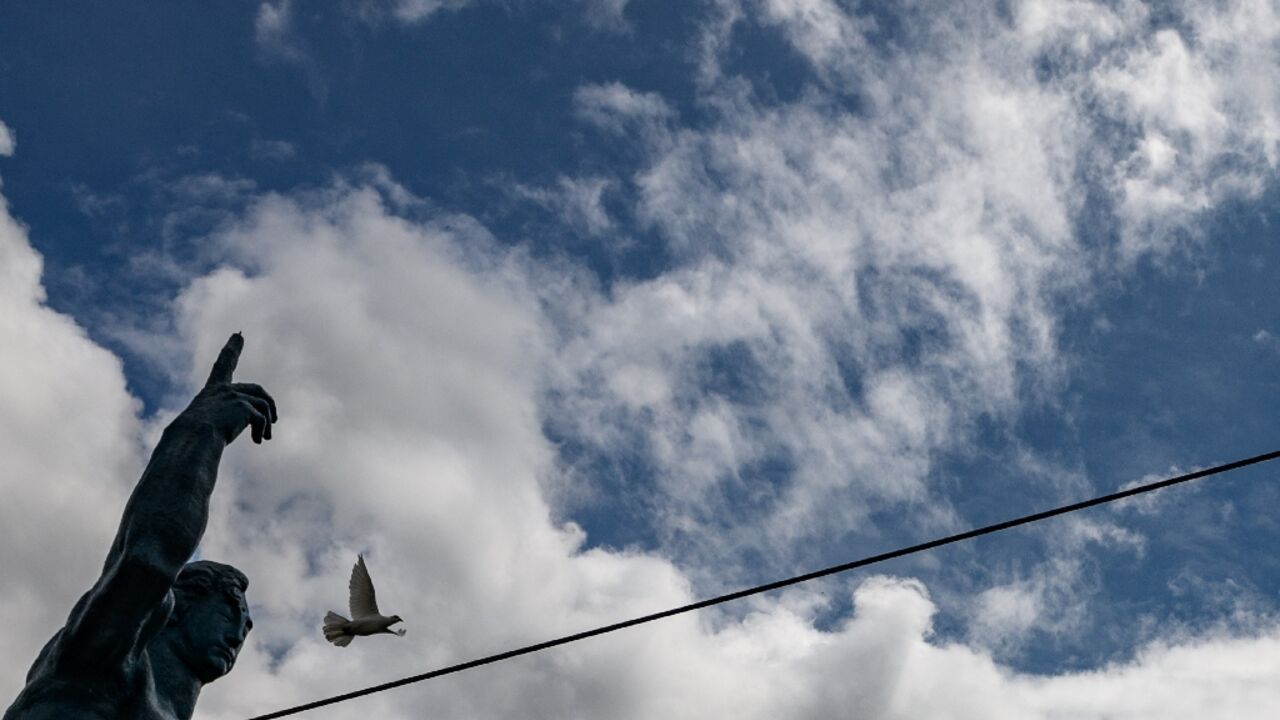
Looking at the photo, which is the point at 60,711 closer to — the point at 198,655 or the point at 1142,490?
the point at 198,655

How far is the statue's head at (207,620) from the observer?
956 centimetres

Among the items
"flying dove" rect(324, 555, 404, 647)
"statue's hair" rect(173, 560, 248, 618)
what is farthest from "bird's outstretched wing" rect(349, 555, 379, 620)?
"statue's hair" rect(173, 560, 248, 618)

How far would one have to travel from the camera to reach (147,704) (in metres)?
8.71

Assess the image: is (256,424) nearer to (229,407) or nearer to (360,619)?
(229,407)

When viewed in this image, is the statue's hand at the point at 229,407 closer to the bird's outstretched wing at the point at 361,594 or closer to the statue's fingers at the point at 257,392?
the statue's fingers at the point at 257,392

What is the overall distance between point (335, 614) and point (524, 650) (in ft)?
7.46

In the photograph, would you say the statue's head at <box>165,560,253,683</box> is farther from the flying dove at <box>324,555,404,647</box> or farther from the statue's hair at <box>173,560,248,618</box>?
the flying dove at <box>324,555,404,647</box>

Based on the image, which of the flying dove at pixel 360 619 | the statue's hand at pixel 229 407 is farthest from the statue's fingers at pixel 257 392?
the flying dove at pixel 360 619

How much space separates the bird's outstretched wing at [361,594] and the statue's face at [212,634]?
2967 millimetres

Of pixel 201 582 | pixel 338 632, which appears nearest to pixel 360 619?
pixel 338 632

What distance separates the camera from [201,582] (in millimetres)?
9750

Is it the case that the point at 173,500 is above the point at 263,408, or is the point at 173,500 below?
below

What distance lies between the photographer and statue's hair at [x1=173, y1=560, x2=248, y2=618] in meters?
9.67

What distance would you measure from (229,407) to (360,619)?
3.92 metres
